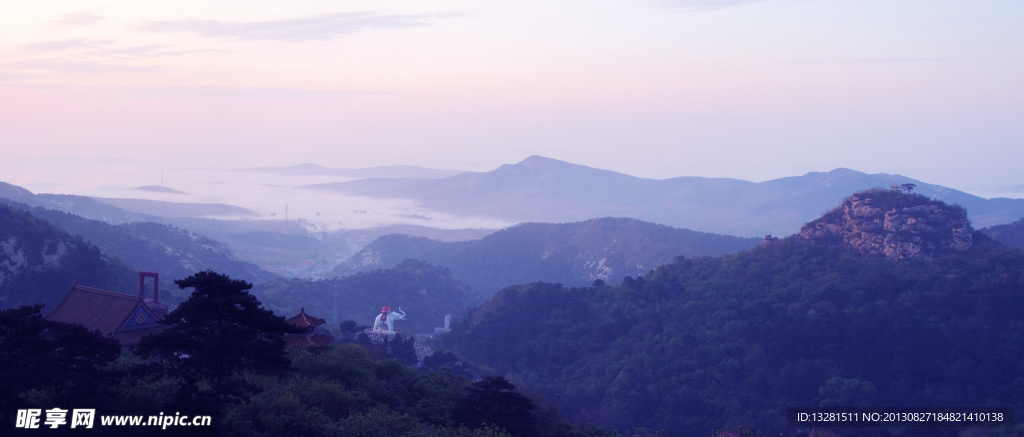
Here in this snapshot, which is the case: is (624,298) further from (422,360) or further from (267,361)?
(267,361)

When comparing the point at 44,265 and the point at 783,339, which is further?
the point at 783,339

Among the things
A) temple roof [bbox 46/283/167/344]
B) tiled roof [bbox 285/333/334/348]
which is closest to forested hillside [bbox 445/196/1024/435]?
tiled roof [bbox 285/333/334/348]

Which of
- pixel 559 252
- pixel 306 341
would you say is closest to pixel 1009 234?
pixel 559 252

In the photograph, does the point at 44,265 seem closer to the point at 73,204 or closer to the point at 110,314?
the point at 110,314

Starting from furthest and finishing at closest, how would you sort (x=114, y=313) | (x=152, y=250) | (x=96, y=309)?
(x=152, y=250) < (x=96, y=309) < (x=114, y=313)

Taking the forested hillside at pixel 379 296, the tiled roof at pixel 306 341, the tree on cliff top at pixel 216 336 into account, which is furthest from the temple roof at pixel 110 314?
the forested hillside at pixel 379 296

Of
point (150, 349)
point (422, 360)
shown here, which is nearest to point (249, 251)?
point (422, 360)

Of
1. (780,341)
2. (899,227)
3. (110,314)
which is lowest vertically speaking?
(780,341)
